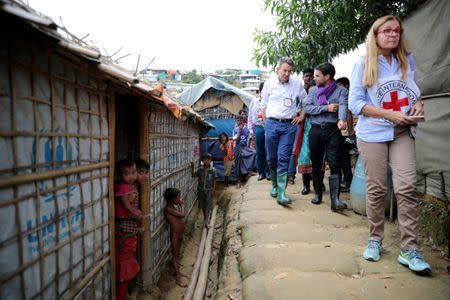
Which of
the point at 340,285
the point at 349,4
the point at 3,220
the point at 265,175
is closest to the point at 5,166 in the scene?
the point at 3,220

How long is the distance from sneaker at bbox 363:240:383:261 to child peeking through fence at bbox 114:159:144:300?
2.41 m

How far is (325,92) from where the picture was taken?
4574mm

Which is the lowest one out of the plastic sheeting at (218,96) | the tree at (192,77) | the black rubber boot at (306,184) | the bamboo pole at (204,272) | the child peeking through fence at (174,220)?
the bamboo pole at (204,272)

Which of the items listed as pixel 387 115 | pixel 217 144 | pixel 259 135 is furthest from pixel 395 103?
pixel 217 144

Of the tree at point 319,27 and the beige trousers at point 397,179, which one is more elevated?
the tree at point 319,27

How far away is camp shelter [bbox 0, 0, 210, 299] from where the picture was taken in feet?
5.83

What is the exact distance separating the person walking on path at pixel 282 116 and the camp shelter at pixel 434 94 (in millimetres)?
1665

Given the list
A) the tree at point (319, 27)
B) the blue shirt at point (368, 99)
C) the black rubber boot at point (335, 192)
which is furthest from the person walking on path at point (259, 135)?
the blue shirt at point (368, 99)

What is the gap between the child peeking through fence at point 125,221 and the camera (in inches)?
143

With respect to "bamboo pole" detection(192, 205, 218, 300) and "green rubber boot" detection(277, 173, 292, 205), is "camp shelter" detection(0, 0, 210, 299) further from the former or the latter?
"green rubber boot" detection(277, 173, 292, 205)

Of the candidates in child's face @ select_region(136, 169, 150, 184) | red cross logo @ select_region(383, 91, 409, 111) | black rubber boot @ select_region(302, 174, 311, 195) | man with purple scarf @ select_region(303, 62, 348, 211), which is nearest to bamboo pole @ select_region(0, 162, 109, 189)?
child's face @ select_region(136, 169, 150, 184)

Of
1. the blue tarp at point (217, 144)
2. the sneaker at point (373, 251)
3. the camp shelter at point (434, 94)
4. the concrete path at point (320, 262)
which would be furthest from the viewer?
the blue tarp at point (217, 144)

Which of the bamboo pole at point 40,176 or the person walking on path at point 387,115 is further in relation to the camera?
the person walking on path at point 387,115

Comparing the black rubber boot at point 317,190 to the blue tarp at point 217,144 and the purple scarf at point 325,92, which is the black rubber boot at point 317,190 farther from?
the blue tarp at point 217,144
